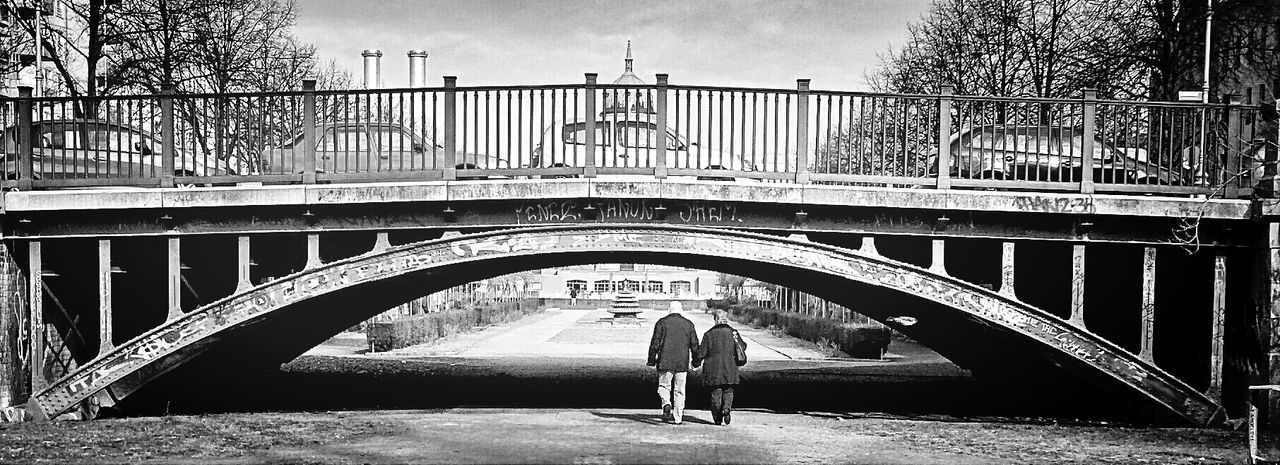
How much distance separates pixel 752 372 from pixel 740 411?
9542mm

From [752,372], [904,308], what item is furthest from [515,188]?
[752,372]

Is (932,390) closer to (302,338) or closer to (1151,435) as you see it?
(1151,435)

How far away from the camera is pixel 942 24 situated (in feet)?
99.9

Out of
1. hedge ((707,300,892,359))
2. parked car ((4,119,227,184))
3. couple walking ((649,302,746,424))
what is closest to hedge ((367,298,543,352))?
hedge ((707,300,892,359))

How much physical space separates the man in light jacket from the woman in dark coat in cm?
17

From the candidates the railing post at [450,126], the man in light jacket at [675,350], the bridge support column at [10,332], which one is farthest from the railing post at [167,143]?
the man in light jacket at [675,350]

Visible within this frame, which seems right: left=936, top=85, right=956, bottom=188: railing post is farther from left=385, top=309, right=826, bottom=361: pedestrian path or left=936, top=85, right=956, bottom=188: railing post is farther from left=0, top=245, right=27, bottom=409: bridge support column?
left=385, top=309, right=826, bottom=361: pedestrian path

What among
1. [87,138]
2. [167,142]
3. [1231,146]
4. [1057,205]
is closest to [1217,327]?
[1231,146]

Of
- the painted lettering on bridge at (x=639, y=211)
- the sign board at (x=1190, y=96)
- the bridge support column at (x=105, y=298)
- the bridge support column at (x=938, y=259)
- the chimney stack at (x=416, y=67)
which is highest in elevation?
the chimney stack at (x=416, y=67)

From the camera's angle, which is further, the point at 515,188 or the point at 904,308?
the point at 904,308

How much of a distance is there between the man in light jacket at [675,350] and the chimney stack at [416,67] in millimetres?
21268

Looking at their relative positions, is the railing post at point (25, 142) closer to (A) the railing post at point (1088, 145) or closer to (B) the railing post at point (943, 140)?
(B) the railing post at point (943, 140)

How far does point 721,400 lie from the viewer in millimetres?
15797

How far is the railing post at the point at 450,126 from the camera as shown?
15.5 m
